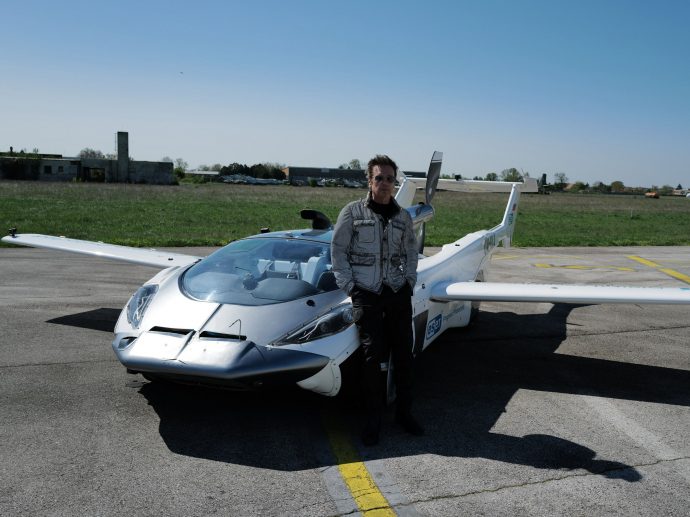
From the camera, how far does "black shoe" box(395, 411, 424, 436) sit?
15.7 ft

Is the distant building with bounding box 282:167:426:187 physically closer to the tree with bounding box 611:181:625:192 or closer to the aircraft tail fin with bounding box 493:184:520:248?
the tree with bounding box 611:181:625:192

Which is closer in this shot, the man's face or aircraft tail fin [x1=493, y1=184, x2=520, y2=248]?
the man's face

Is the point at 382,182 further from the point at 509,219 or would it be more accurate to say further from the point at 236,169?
the point at 236,169

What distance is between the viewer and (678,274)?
14367 millimetres

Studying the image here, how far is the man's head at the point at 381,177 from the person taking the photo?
15.4 feet

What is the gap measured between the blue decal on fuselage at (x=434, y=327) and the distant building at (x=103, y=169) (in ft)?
281

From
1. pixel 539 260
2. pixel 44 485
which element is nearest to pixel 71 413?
pixel 44 485

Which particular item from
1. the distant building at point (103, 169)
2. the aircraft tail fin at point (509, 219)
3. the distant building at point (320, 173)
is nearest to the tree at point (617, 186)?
the distant building at point (320, 173)

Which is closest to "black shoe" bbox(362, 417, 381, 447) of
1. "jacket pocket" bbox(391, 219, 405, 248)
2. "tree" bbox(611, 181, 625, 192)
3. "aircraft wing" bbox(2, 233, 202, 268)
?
"jacket pocket" bbox(391, 219, 405, 248)

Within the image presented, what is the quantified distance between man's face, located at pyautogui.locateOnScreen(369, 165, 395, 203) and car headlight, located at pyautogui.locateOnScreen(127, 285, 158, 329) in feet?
6.90

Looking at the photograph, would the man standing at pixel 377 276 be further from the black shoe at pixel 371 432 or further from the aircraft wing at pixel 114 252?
the aircraft wing at pixel 114 252

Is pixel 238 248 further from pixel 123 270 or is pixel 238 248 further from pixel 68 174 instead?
pixel 68 174

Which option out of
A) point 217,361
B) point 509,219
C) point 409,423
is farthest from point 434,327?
point 509,219

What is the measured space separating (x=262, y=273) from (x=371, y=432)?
175 centimetres
